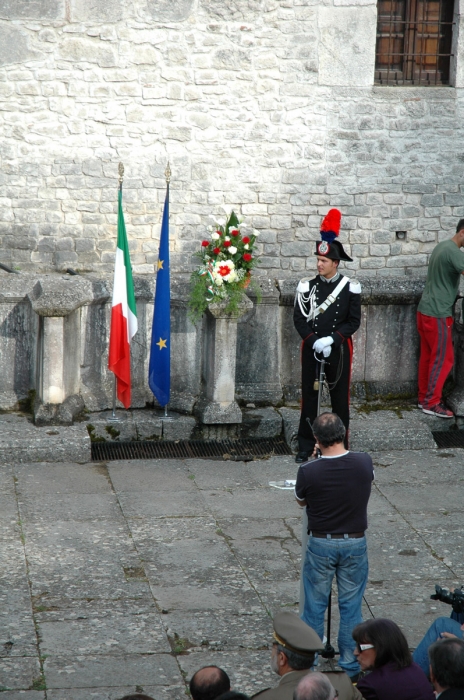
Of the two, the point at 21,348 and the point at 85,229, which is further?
the point at 85,229

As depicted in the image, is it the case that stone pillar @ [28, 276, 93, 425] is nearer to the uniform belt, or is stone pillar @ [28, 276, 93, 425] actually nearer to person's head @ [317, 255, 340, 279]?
person's head @ [317, 255, 340, 279]

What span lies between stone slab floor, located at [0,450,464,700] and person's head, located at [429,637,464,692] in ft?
4.50

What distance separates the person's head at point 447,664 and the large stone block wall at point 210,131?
786 centimetres

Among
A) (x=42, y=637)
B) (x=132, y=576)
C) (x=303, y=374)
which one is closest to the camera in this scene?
(x=42, y=637)

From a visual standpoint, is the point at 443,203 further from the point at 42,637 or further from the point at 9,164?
the point at 42,637

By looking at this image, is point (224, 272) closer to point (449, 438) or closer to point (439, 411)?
point (439, 411)

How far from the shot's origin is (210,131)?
11.0 m

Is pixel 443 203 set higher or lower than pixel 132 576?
higher

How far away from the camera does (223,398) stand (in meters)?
8.79

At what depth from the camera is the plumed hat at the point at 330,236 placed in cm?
784

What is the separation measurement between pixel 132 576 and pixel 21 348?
3.32 m

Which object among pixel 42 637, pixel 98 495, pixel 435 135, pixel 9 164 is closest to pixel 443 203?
pixel 435 135

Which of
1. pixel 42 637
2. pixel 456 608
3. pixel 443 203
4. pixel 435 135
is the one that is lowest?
pixel 42 637

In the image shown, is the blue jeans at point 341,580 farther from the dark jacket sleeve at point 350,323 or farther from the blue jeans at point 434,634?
the dark jacket sleeve at point 350,323
